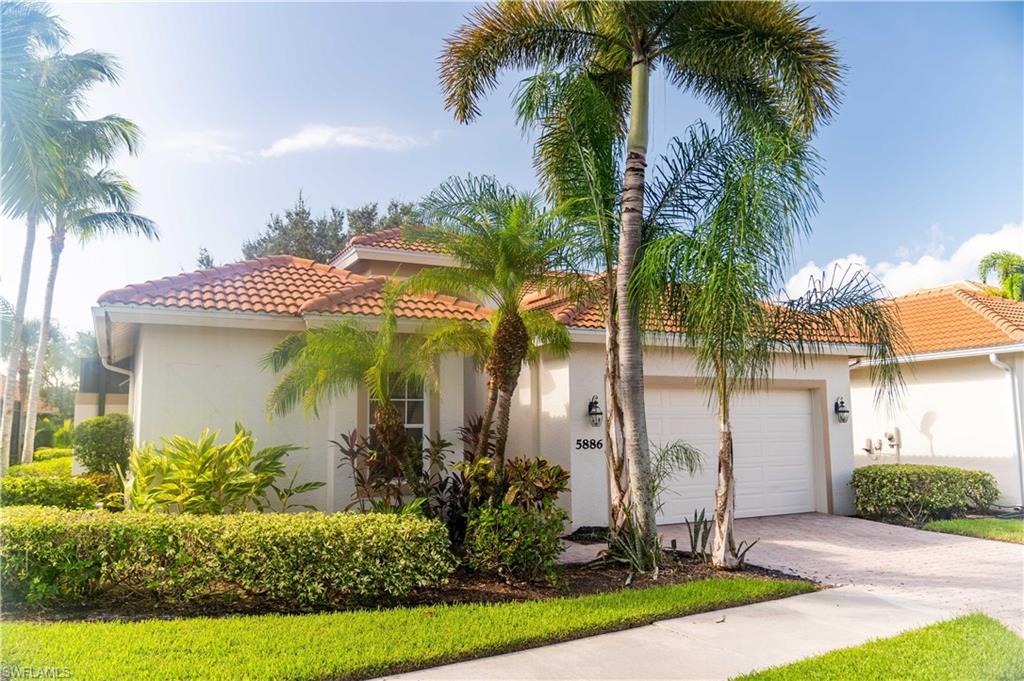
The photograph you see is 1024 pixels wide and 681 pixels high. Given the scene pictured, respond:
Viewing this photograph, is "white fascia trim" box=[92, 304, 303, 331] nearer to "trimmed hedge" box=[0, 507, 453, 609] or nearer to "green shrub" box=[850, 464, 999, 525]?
"trimmed hedge" box=[0, 507, 453, 609]

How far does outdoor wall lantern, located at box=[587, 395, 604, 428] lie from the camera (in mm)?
11812

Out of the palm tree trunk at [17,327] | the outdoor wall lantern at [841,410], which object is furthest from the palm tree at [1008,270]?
the palm tree trunk at [17,327]

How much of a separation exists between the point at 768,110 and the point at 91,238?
22.6 meters

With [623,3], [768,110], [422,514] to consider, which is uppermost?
[623,3]

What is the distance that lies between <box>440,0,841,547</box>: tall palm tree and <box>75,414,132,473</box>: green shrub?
12.1m

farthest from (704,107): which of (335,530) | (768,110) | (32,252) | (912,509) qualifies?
(32,252)

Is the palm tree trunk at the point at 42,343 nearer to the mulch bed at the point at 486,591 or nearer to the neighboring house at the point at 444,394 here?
the neighboring house at the point at 444,394

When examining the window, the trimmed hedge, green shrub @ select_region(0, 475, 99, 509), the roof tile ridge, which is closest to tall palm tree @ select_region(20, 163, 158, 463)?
green shrub @ select_region(0, 475, 99, 509)

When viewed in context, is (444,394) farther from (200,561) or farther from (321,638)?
(321,638)

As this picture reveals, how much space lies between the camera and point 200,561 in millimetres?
6883

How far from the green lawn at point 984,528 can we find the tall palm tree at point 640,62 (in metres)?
7.08

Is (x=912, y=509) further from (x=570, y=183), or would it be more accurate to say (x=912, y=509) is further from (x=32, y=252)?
(x=32, y=252)

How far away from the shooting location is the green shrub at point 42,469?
53.3 ft

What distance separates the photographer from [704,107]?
10523 millimetres
